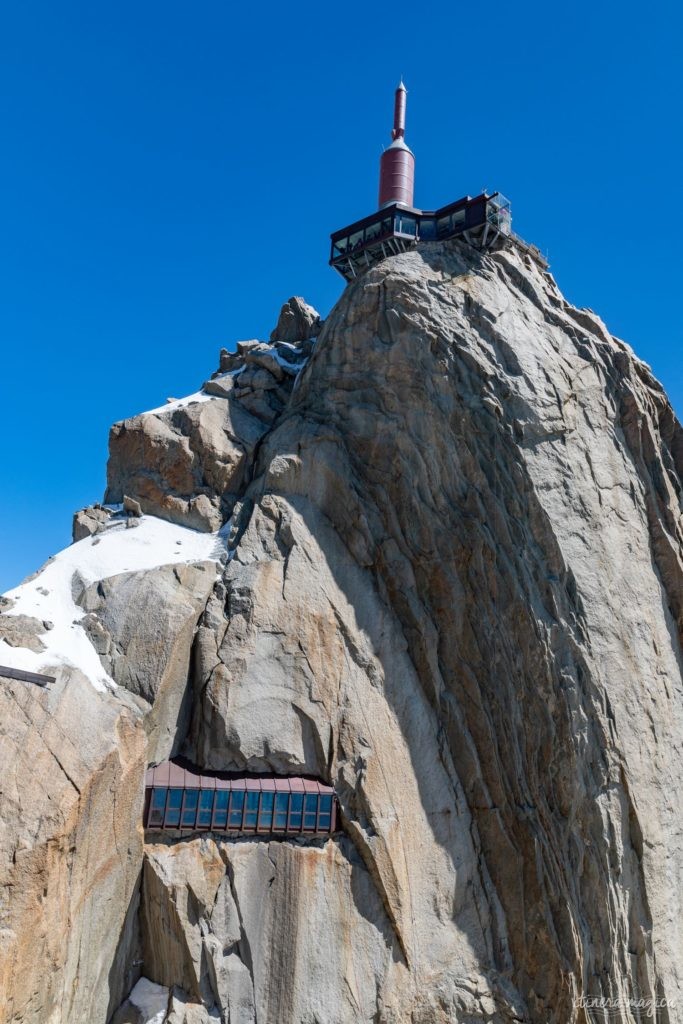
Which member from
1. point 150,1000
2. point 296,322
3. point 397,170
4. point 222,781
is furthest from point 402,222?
point 150,1000

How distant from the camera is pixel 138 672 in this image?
38562mm

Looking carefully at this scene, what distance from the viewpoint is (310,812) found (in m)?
37.6

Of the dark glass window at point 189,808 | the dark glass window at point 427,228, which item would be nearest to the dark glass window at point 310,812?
the dark glass window at point 189,808

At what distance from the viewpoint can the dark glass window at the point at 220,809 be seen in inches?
1441

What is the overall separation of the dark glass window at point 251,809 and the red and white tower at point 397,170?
1596 inches

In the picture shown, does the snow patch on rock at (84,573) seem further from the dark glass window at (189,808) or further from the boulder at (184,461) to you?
the dark glass window at (189,808)

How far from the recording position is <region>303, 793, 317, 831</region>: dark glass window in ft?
123

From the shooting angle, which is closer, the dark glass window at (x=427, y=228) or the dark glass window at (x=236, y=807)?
the dark glass window at (x=236, y=807)

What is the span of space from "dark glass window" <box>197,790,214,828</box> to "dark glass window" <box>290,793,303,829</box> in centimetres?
357

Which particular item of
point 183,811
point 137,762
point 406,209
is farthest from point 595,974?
point 406,209

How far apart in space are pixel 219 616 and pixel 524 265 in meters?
29.4

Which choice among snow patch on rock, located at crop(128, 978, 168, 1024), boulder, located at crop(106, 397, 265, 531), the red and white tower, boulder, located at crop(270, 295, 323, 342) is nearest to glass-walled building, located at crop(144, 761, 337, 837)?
snow patch on rock, located at crop(128, 978, 168, 1024)

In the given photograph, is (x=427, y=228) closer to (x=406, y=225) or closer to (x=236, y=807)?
(x=406, y=225)

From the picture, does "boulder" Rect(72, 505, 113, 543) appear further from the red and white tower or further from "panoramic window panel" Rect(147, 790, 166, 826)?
the red and white tower
